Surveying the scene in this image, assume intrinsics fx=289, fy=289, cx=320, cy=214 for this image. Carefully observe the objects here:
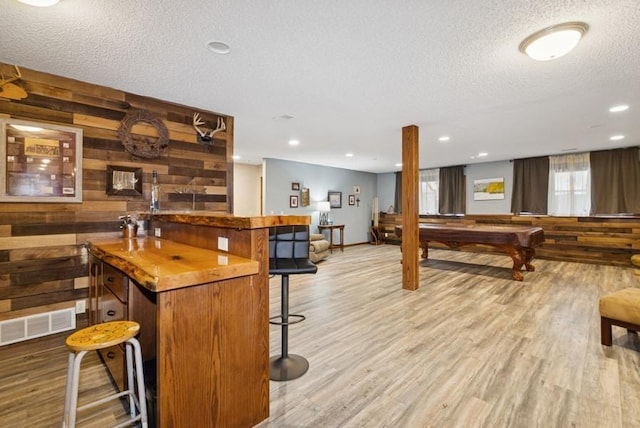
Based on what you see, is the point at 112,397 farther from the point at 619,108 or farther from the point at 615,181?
the point at 615,181

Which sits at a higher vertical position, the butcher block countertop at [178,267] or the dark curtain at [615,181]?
the dark curtain at [615,181]

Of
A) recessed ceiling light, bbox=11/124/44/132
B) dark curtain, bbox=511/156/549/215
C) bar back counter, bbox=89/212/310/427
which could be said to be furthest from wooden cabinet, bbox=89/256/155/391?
dark curtain, bbox=511/156/549/215

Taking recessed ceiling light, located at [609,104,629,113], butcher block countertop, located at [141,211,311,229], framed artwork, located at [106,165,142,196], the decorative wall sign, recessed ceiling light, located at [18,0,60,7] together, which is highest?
recessed ceiling light, located at [609,104,629,113]

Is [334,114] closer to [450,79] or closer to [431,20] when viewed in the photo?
[450,79]

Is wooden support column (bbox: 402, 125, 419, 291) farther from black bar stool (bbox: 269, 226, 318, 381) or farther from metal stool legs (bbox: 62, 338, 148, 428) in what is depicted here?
metal stool legs (bbox: 62, 338, 148, 428)

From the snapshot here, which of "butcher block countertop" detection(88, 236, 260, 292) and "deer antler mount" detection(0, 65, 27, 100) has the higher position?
"deer antler mount" detection(0, 65, 27, 100)

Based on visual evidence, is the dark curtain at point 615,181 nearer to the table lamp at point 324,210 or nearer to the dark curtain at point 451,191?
the dark curtain at point 451,191

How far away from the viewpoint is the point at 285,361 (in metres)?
2.21

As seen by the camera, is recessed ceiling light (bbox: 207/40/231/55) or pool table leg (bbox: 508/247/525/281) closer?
recessed ceiling light (bbox: 207/40/231/55)

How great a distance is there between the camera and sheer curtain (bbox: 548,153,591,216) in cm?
651

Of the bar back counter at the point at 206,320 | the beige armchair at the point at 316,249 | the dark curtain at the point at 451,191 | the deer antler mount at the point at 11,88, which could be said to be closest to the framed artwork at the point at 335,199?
the beige armchair at the point at 316,249

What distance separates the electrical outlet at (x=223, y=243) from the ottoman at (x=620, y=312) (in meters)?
3.17

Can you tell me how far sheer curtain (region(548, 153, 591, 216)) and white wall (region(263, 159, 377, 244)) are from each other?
196 inches

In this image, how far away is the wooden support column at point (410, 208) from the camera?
4.20 metres
